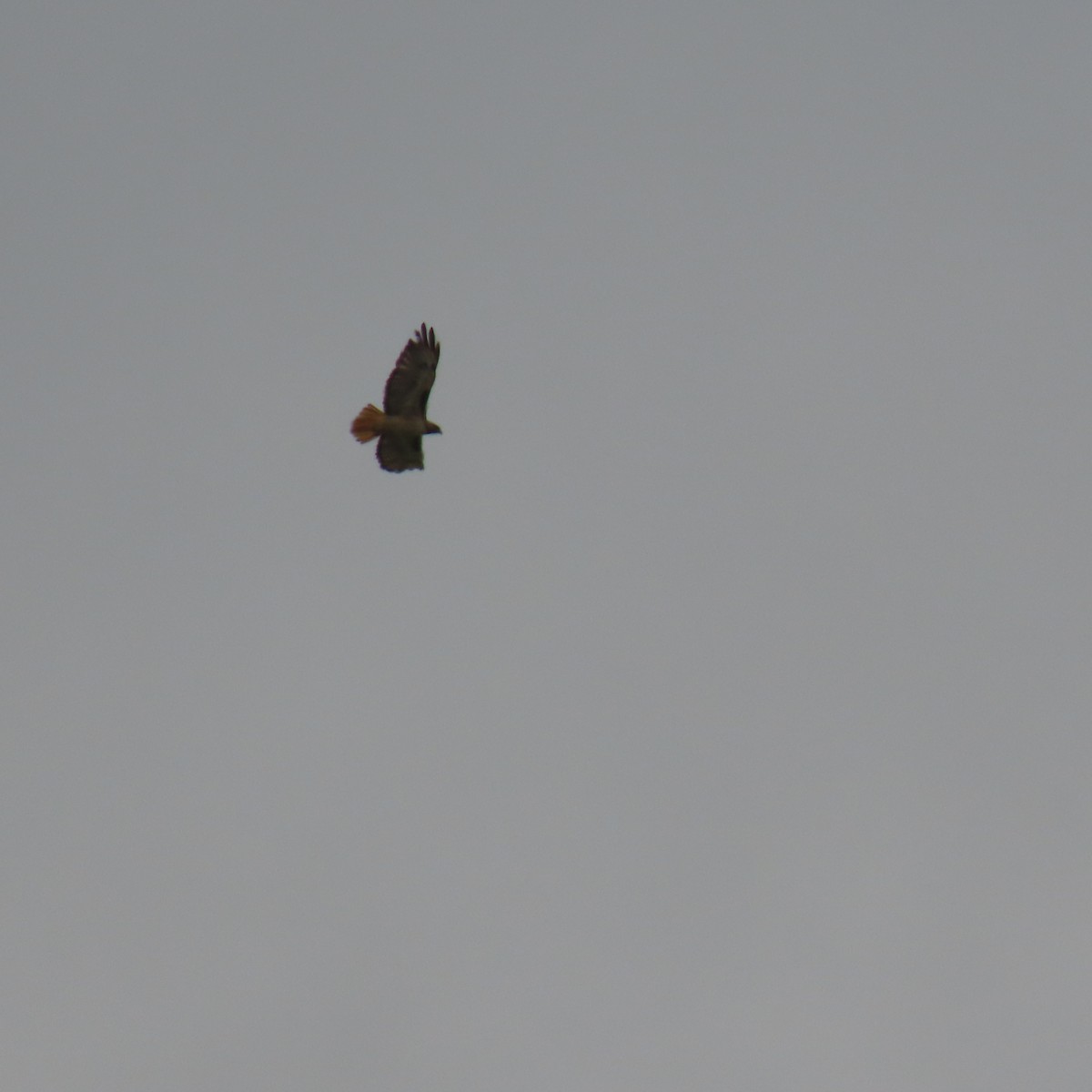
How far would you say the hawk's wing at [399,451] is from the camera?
4356 centimetres

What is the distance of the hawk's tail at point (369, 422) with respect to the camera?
43.5 meters

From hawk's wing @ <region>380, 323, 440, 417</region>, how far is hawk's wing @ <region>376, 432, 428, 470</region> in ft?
1.42

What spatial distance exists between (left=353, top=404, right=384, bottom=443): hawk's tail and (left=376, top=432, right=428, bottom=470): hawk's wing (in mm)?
177

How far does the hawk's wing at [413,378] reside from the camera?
141 feet

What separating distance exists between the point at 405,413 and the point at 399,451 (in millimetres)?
733

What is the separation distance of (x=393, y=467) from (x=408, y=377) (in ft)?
5.54

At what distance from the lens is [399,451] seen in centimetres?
4369

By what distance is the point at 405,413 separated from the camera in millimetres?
43438

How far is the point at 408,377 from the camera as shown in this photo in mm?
43188

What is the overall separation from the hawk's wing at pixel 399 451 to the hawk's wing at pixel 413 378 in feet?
1.42

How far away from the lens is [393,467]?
43.7 m

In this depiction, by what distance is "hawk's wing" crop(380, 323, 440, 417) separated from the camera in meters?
43.1

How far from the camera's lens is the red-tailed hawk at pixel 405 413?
43156mm

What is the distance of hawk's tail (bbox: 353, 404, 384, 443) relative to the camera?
43469 mm
